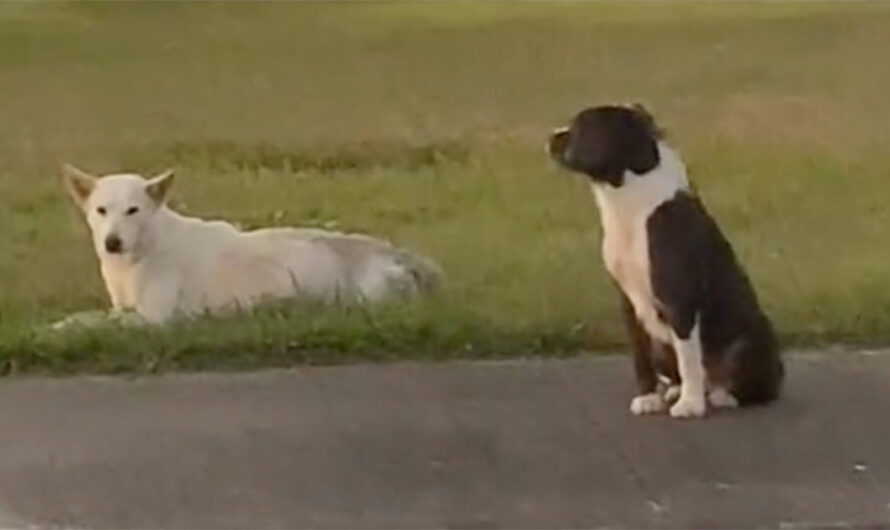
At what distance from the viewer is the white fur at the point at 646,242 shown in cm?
770

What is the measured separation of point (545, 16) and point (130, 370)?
1804 cm

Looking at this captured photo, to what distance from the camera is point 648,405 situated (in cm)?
780

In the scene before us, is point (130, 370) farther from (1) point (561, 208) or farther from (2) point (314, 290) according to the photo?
(1) point (561, 208)

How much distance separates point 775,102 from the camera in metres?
18.1

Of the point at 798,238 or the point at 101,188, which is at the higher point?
the point at 101,188

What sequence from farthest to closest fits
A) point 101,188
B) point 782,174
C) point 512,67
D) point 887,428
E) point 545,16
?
point 545,16
point 512,67
point 782,174
point 101,188
point 887,428

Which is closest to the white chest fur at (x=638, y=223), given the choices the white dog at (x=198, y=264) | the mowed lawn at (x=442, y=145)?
the mowed lawn at (x=442, y=145)

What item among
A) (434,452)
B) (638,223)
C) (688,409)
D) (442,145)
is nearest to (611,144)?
(638,223)

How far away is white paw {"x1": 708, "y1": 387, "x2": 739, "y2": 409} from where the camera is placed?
7855 millimetres

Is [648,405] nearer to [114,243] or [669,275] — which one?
[669,275]

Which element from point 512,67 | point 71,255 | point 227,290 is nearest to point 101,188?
point 227,290

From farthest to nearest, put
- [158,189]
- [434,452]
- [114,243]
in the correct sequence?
[158,189] → [114,243] → [434,452]

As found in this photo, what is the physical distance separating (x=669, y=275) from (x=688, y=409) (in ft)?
1.47

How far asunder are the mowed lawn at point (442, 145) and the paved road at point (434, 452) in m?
0.50
